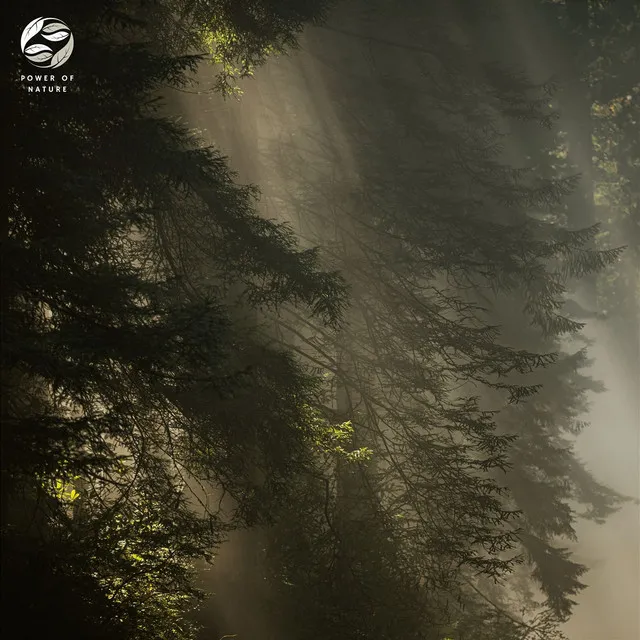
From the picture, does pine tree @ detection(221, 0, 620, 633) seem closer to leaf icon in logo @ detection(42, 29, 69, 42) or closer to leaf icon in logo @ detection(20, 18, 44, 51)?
leaf icon in logo @ detection(42, 29, 69, 42)

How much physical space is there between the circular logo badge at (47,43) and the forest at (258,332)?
0.04 meters

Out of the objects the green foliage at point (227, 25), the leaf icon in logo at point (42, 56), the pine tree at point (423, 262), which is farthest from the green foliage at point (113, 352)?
the pine tree at point (423, 262)

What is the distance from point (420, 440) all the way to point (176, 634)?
3.68m

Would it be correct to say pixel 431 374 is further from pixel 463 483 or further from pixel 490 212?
pixel 490 212

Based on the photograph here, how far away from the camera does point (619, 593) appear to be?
2823cm

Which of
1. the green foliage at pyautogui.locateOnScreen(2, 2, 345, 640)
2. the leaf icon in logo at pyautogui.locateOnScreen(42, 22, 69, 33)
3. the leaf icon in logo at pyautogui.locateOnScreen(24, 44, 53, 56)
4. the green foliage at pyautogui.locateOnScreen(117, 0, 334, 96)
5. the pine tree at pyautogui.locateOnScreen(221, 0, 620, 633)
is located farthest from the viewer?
the pine tree at pyautogui.locateOnScreen(221, 0, 620, 633)

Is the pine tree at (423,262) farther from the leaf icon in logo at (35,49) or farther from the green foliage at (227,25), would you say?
the leaf icon in logo at (35,49)

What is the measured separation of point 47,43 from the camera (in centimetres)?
531

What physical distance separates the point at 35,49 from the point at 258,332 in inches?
137

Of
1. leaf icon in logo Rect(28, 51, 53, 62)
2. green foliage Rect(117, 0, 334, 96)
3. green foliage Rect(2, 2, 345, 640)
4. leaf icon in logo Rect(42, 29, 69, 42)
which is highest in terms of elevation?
green foliage Rect(117, 0, 334, 96)

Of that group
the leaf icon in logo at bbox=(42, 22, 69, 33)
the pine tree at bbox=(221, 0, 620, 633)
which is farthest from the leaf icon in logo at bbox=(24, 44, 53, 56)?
the pine tree at bbox=(221, 0, 620, 633)

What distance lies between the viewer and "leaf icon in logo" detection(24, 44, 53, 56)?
5.08 meters

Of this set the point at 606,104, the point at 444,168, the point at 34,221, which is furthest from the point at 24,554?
the point at 606,104

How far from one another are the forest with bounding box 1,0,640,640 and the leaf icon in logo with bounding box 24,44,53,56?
0.08 feet
